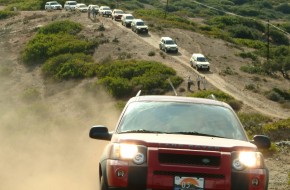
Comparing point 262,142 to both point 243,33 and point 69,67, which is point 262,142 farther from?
point 243,33

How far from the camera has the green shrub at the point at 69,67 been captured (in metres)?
54.2

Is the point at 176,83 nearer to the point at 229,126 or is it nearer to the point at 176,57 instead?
the point at 176,57

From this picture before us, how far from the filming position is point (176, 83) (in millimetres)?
48438

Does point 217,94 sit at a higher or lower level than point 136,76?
higher

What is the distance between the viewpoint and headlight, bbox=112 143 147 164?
6.68 metres

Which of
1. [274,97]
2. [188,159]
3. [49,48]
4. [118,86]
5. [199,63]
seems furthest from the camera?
[49,48]

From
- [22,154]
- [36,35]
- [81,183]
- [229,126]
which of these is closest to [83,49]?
[36,35]

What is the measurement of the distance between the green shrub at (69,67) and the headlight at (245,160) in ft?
154

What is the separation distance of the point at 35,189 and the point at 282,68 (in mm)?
52173

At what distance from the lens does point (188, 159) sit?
6641mm

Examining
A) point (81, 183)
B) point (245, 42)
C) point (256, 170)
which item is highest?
point (256, 170)

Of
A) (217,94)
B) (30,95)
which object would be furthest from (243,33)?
(217,94)

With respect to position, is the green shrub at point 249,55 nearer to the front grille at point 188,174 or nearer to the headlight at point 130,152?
the headlight at point 130,152

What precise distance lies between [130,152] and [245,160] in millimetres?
1232
